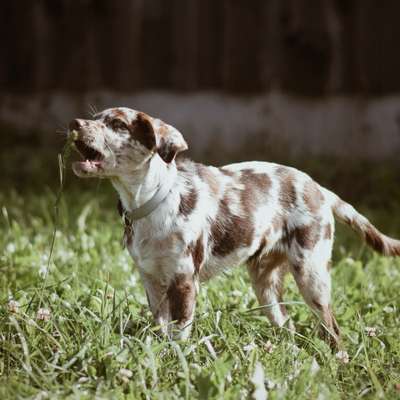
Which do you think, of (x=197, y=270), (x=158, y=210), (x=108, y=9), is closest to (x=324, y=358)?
(x=197, y=270)

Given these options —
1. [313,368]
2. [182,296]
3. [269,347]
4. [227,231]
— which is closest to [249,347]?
[269,347]

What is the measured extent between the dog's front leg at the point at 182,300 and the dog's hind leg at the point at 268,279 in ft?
2.11

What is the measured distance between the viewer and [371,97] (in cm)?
957

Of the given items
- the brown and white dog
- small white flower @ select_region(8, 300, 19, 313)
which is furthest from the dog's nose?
small white flower @ select_region(8, 300, 19, 313)

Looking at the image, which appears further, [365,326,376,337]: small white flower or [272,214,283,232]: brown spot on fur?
[272,214,283,232]: brown spot on fur

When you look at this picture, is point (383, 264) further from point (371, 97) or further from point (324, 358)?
point (371, 97)

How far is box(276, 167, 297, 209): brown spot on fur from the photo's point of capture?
13.4 feet

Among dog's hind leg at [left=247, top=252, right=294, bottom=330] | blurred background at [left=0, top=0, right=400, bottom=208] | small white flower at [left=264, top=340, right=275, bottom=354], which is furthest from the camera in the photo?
blurred background at [left=0, top=0, right=400, bottom=208]

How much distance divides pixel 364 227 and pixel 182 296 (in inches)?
46.2

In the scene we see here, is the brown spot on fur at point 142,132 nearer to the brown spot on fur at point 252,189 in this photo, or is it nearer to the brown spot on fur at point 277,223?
the brown spot on fur at point 252,189

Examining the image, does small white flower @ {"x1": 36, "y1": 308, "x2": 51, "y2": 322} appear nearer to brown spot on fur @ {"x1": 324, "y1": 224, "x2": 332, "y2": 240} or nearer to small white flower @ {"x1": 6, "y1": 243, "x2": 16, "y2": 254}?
brown spot on fur @ {"x1": 324, "y1": 224, "x2": 332, "y2": 240}

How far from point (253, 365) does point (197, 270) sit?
1.85 feet

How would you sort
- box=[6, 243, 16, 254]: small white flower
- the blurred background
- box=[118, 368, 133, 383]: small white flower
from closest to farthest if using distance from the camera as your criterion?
box=[118, 368, 133, 383]: small white flower
box=[6, 243, 16, 254]: small white flower
the blurred background

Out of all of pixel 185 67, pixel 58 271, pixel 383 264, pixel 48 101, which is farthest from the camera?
pixel 48 101
